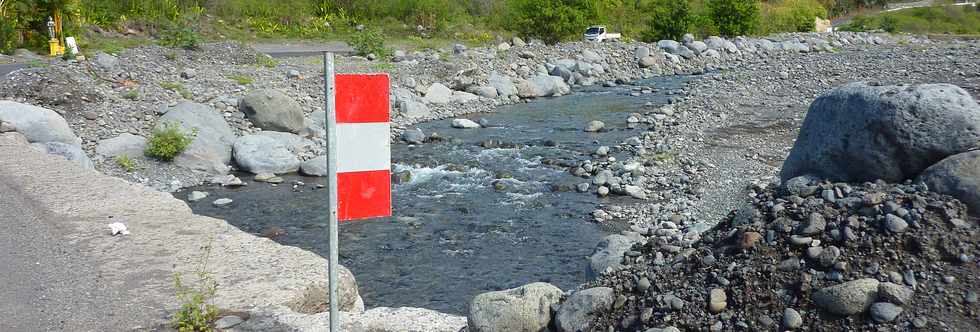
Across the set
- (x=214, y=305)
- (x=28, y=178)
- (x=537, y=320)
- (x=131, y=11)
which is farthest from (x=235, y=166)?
(x=131, y=11)

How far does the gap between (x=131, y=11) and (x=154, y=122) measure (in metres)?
23.5

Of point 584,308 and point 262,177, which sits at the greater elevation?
point 584,308

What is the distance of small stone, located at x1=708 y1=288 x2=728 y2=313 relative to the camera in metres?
5.02

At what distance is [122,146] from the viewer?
584 inches

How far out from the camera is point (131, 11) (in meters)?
36.8

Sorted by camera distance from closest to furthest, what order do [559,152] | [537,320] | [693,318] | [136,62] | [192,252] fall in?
[693,318] < [537,320] < [192,252] < [559,152] < [136,62]

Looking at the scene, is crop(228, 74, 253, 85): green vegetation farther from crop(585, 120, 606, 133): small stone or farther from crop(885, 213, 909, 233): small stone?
crop(885, 213, 909, 233): small stone

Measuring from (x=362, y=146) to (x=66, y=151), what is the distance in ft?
33.7

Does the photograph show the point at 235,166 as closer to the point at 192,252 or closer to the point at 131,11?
the point at 192,252

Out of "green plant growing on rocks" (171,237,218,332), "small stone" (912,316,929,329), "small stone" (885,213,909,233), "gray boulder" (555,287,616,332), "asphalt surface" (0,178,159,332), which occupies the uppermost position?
"small stone" (885,213,909,233)

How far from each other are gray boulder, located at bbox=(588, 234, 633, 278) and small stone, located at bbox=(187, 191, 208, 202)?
25.3 ft

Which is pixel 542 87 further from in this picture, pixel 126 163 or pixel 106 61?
pixel 126 163

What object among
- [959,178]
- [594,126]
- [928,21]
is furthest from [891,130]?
[928,21]

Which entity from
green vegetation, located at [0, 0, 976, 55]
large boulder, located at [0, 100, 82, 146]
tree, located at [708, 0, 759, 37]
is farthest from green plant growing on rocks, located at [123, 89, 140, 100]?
tree, located at [708, 0, 759, 37]
